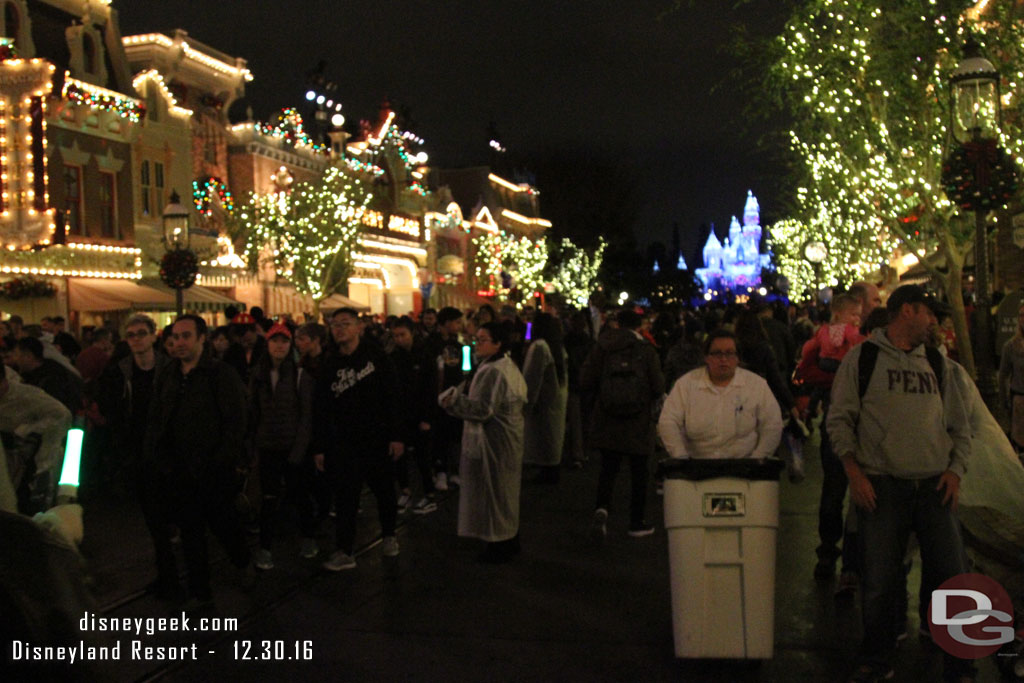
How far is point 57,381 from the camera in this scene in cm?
806

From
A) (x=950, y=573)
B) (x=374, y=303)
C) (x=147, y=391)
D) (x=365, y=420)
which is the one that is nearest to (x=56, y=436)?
(x=147, y=391)

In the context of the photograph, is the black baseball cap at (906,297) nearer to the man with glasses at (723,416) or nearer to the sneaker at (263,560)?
the man with glasses at (723,416)

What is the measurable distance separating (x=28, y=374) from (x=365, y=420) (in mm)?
3036

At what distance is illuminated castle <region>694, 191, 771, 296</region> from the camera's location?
164 meters

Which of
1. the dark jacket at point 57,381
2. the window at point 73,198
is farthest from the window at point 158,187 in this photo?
the dark jacket at point 57,381

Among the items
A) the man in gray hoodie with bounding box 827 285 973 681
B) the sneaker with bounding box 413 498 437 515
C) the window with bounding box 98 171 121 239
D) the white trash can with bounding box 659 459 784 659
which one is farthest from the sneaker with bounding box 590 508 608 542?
the window with bounding box 98 171 121 239

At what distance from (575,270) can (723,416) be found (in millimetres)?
51084

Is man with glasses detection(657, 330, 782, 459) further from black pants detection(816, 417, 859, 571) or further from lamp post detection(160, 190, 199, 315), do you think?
lamp post detection(160, 190, 199, 315)

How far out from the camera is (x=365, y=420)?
7.29 m

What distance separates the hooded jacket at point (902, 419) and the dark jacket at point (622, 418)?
3351mm

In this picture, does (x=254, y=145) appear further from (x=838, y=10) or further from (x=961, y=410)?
(x=961, y=410)

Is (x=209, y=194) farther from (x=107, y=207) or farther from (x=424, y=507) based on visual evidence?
(x=424, y=507)

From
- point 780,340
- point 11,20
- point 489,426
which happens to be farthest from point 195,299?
point 489,426

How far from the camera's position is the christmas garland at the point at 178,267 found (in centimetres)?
1677
